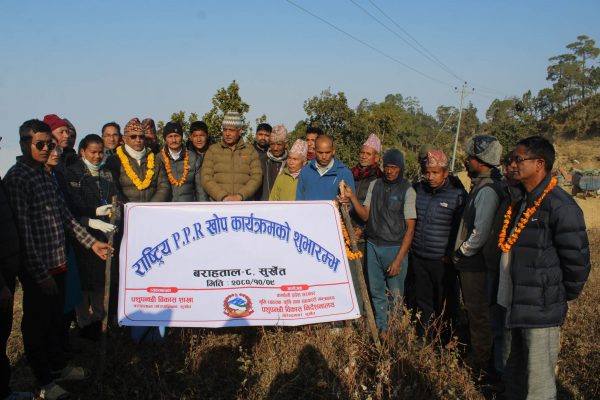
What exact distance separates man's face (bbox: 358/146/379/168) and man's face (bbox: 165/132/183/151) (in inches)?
82.6

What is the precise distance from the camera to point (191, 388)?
144 inches

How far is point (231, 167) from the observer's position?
5.21 m

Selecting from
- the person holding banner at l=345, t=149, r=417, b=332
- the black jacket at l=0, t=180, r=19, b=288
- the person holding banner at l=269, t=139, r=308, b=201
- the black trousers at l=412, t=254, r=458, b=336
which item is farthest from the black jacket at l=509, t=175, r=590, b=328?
the black jacket at l=0, t=180, r=19, b=288

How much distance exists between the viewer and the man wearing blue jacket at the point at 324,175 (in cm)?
459

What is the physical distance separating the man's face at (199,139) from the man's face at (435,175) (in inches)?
111

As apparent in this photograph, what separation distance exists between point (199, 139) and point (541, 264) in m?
4.10

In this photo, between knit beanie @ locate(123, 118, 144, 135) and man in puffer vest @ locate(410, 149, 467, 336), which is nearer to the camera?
man in puffer vest @ locate(410, 149, 467, 336)

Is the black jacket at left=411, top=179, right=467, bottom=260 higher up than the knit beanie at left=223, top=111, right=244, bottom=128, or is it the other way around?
the knit beanie at left=223, top=111, right=244, bottom=128

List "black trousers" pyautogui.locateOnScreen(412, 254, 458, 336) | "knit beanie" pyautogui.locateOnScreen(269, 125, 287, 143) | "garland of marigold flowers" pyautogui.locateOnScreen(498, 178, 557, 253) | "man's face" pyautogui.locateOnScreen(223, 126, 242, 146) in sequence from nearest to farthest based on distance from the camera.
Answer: "garland of marigold flowers" pyautogui.locateOnScreen(498, 178, 557, 253)
"black trousers" pyautogui.locateOnScreen(412, 254, 458, 336)
"man's face" pyautogui.locateOnScreen(223, 126, 242, 146)
"knit beanie" pyautogui.locateOnScreen(269, 125, 287, 143)

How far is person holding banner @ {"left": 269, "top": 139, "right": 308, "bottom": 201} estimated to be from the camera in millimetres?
4980

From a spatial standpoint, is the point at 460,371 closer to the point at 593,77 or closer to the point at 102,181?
the point at 102,181

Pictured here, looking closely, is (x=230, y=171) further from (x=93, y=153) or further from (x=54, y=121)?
(x=54, y=121)

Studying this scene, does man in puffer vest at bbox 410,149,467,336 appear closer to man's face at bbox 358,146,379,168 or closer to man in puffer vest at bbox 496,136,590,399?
man's face at bbox 358,146,379,168

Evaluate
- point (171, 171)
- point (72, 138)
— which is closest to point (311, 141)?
point (171, 171)
